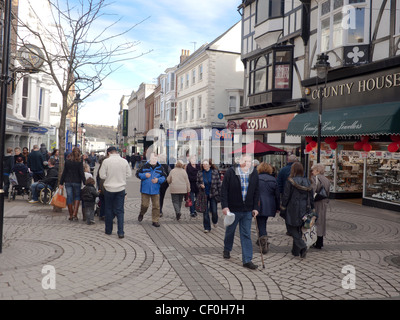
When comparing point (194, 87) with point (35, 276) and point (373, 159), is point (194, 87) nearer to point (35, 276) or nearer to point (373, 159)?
point (373, 159)

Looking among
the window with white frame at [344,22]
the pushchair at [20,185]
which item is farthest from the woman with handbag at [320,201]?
the pushchair at [20,185]

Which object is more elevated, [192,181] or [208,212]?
[192,181]

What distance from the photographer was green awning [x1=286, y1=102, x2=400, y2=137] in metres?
11.2

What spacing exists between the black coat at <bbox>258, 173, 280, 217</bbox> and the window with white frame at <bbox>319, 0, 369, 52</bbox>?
8773mm

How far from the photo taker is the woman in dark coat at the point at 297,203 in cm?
639

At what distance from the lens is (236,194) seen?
592 centimetres

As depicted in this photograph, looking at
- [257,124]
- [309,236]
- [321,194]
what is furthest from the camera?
[257,124]

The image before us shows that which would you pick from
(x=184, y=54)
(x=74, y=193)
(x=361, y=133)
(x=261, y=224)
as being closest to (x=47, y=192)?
(x=74, y=193)

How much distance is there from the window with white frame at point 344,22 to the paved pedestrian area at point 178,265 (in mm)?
7325

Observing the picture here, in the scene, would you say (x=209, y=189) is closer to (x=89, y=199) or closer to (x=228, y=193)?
(x=89, y=199)

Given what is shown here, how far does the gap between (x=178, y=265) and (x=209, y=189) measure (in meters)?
3.44

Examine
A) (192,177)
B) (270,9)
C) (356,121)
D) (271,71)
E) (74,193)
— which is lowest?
(74,193)
